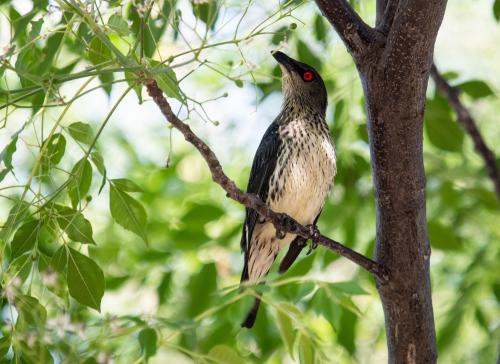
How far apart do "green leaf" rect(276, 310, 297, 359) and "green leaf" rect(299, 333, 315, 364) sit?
3 cm

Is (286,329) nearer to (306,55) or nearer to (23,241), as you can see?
(23,241)

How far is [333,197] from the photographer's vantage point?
16.9 feet

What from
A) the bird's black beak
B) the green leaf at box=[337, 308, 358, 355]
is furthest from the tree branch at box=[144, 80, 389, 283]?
the bird's black beak

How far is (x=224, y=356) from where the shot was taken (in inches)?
101

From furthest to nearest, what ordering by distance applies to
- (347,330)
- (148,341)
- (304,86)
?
1. (304,86)
2. (347,330)
3. (148,341)

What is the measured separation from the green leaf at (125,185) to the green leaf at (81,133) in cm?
17

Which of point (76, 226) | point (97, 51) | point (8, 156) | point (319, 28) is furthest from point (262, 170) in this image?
point (8, 156)

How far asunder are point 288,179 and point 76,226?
209 centimetres

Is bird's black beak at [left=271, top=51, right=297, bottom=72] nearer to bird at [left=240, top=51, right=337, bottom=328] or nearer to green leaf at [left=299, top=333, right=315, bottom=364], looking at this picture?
bird at [left=240, top=51, right=337, bottom=328]

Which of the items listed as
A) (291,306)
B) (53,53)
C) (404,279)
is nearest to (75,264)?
(291,306)

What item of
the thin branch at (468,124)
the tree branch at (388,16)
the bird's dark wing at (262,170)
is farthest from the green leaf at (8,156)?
the thin branch at (468,124)

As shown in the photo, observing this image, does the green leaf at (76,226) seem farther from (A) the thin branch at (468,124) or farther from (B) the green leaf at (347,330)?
(A) the thin branch at (468,124)

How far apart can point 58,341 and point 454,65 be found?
5084mm

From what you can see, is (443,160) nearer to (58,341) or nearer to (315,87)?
(315,87)
